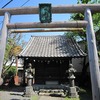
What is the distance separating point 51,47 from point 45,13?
12194mm

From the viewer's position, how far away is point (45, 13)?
282 inches

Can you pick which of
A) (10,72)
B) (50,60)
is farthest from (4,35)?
(10,72)

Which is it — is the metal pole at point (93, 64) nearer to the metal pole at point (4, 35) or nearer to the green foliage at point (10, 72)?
the metal pole at point (4, 35)

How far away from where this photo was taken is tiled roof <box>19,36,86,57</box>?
17062mm

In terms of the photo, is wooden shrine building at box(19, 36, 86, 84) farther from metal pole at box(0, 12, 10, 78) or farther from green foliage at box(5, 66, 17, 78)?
metal pole at box(0, 12, 10, 78)

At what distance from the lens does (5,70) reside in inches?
971

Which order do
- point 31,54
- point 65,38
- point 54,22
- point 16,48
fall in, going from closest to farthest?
point 54,22
point 31,54
point 65,38
point 16,48

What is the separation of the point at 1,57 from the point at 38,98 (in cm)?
814

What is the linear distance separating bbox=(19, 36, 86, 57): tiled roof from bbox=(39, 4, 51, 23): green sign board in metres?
9.86

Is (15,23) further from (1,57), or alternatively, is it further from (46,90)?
(46,90)

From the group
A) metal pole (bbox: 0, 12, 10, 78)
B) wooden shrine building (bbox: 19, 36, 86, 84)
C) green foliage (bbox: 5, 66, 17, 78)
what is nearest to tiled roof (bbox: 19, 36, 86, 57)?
wooden shrine building (bbox: 19, 36, 86, 84)

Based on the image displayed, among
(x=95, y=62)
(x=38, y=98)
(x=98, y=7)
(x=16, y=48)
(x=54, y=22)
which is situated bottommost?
(x=38, y=98)

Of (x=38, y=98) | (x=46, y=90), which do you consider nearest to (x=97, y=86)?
(x=38, y=98)

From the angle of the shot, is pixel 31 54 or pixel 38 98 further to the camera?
pixel 31 54
